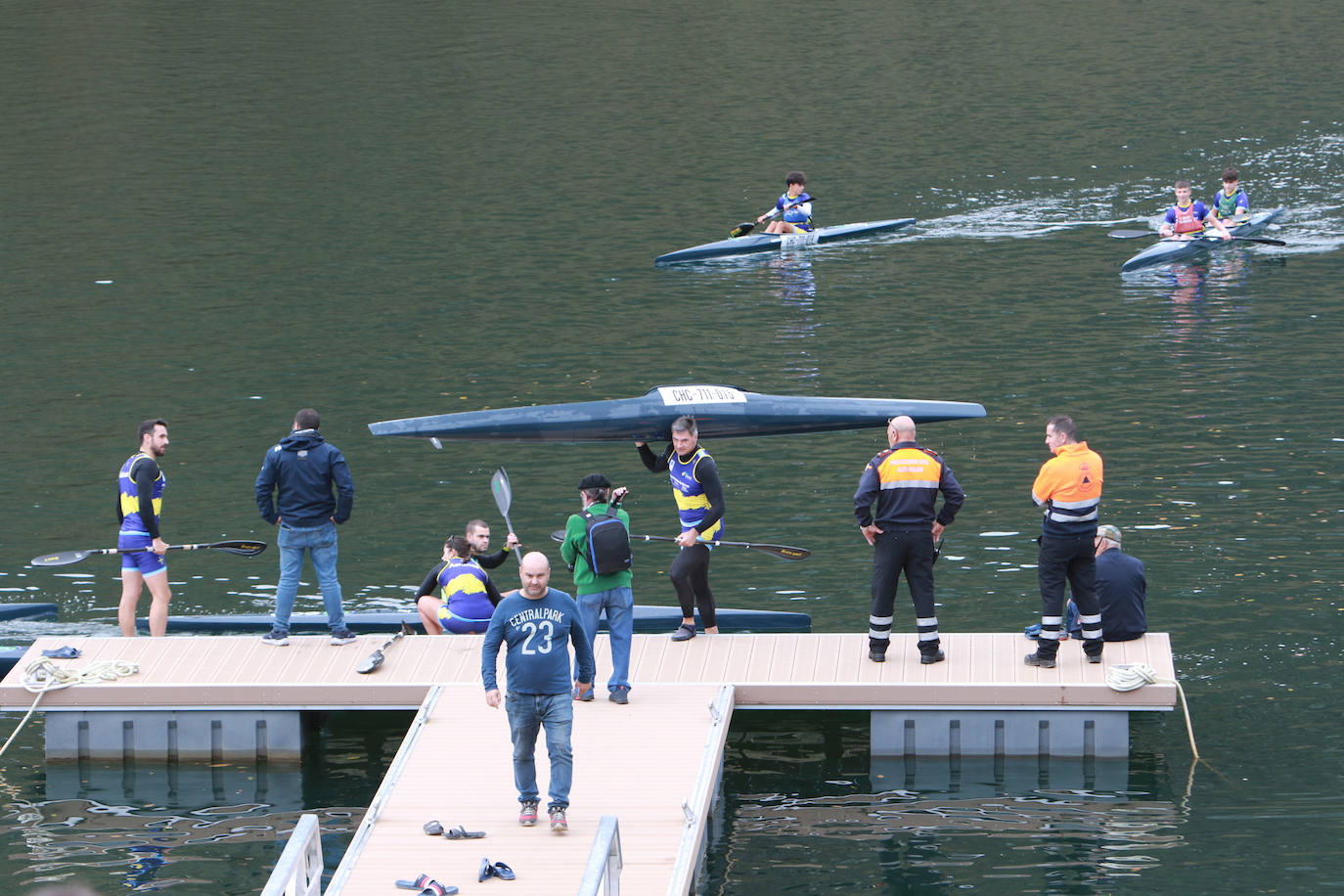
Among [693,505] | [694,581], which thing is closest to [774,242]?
[694,581]

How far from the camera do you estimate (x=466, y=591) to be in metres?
16.2

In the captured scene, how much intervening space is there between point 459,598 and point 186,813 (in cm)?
335

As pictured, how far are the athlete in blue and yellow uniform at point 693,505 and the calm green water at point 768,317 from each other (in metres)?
1.43

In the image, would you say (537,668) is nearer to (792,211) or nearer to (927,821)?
(927,821)

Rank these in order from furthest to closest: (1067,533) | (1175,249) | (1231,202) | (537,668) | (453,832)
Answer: (1231,202) < (1175,249) < (1067,533) < (453,832) < (537,668)

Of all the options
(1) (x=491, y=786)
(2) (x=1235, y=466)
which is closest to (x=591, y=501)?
(1) (x=491, y=786)

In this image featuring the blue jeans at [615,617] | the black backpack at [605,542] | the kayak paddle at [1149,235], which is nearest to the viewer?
the black backpack at [605,542]

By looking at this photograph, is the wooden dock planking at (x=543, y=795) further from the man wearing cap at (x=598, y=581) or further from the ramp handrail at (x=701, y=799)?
the man wearing cap at (x=598, y=581)

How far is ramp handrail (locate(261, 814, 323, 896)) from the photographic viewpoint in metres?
9.54

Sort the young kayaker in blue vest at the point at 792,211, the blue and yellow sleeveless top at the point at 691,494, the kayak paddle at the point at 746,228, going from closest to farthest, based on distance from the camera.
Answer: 1. the blue and yellow sleeveless top at the point at 691,494
2. the young kayaker in blue vest at the point at 792,211
3. the kayak paddle at the point at 746,228

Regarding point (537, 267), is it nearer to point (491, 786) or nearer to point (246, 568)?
point (246, 568)

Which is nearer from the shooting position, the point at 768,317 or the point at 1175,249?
the point at 768,317

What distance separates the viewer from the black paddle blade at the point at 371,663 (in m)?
15.2

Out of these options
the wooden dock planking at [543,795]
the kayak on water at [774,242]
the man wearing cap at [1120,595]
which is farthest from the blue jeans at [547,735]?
the kayak on water at [774,242]
